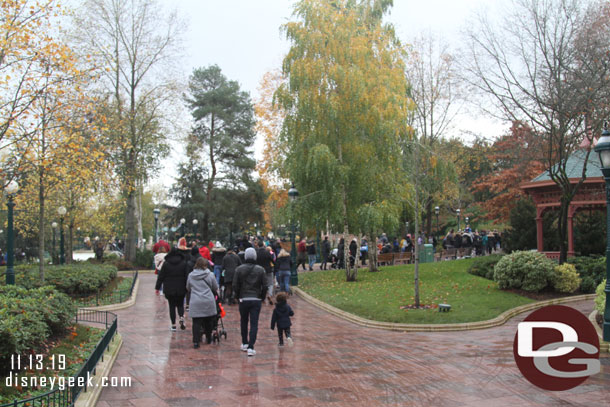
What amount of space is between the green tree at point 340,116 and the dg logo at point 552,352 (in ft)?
42.6

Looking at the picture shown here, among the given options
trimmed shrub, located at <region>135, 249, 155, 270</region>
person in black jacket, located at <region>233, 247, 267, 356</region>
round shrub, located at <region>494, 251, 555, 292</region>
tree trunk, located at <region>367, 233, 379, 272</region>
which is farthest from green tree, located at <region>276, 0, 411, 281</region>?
trimmed shrub, located at <region>135, 249, 155, 270</region>

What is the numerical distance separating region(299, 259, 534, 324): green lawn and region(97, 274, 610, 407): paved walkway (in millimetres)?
1702

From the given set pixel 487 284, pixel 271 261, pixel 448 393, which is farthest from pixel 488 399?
pixel 487 284

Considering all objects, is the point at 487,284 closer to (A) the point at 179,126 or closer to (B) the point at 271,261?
(B) the point at 271,261

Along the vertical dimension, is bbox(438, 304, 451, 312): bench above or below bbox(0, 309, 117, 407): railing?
below

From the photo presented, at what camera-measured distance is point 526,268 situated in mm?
16562

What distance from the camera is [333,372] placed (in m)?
7.93

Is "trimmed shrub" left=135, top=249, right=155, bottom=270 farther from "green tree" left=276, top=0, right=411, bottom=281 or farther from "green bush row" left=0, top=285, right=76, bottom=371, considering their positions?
"green bush row" left=0, top=285, right=76, bottom=371

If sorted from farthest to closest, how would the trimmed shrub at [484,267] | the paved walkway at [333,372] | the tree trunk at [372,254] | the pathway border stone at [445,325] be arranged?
the tree trunk at [372,254] → the trimmed shrub at [484,267] → the pathway border stone at [445,325] → the paved walkway at [333,372]

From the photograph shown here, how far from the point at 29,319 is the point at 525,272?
13.8 m

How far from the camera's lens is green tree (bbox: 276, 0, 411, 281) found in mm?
20984

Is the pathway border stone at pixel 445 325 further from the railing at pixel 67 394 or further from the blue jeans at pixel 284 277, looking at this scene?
the railing at pixel 67 394

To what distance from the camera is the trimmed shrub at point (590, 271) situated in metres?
16.9

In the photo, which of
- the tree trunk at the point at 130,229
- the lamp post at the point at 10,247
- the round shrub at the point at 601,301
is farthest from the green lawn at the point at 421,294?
the tree trunk at the point at 130,229
